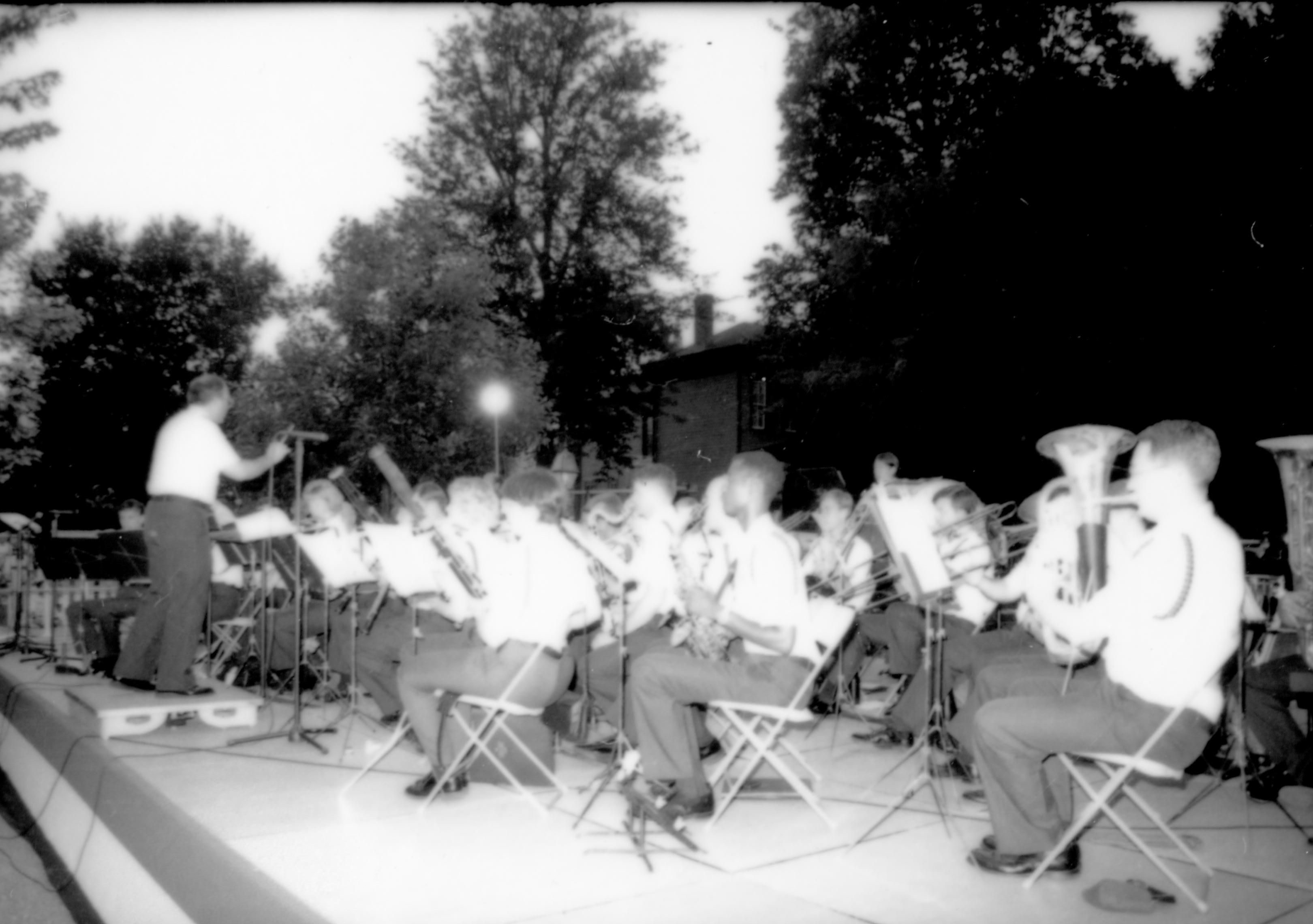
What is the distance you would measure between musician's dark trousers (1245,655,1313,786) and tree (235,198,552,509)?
1741cm

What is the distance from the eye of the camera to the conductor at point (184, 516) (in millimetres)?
6312

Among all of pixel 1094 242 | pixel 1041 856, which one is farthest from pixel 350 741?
pixel 1094 242

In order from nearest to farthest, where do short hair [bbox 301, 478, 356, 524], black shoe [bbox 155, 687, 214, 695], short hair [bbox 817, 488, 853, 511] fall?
black shoe [bbox 155, 687, 214, 695] → short hair [bbox 301, 478, 356, 524] → short hair [bbox 817, 488, 853, 511]

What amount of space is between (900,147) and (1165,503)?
17469 mm

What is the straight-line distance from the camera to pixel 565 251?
27375mm

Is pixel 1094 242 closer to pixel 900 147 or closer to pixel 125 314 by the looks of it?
pixel 900 147

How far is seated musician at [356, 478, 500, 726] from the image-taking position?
19.0 feet

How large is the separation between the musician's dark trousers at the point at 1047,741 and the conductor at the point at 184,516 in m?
4.46

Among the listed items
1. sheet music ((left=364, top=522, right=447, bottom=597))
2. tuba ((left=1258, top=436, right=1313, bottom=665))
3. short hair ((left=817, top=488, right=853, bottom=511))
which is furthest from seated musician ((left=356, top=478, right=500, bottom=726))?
tuba ((left=1258, top=436, right=1313, bottom=665))

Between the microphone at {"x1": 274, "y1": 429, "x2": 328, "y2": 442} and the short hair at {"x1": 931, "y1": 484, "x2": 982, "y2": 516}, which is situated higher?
the microphone at {"x1": 274, "y1": 429, "x2": 328, "y2": 442}

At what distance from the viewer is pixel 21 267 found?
61.5 ft

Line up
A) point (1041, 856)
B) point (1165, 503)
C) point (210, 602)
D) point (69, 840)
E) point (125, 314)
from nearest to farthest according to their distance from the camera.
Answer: point (1165, 503) → point (1041, 856) → point (69, 840) → point (210, 602) → point (125, 314)

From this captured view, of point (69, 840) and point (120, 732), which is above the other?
point (120, 732)

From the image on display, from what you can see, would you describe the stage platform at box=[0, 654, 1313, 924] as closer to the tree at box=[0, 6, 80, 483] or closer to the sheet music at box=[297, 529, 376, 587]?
the sheet music at box=[297, 529, 376, 587]
